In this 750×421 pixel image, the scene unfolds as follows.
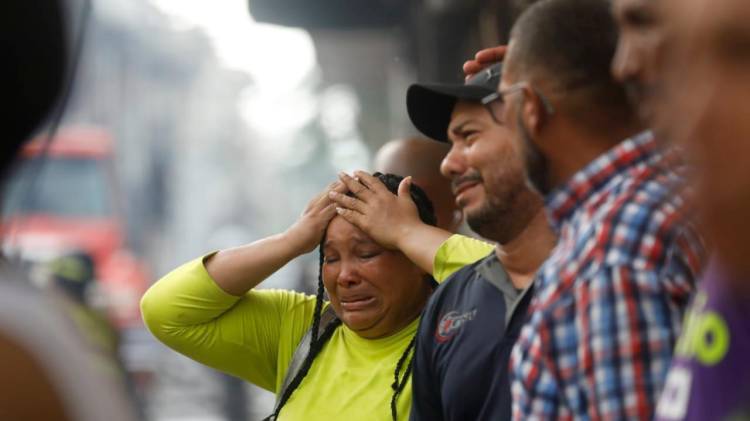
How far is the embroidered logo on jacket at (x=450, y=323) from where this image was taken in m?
3.11

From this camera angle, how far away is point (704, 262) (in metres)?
2.20

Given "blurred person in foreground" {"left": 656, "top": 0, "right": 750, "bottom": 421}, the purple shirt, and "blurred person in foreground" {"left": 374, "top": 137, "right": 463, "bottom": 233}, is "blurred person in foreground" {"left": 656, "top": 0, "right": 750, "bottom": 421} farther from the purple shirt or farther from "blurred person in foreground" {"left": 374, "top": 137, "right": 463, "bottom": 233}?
"blurred person in foreground" {"left": 374, "top": 137, "right": 463, "bottom": 233}

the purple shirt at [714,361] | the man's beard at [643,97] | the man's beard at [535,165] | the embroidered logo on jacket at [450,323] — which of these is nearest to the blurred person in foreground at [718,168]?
the purple shirt at [714,361]

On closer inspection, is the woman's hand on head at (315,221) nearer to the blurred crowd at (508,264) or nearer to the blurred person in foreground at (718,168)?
the blurred crowd at (508,264)

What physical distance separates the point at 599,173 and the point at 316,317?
1.91 m

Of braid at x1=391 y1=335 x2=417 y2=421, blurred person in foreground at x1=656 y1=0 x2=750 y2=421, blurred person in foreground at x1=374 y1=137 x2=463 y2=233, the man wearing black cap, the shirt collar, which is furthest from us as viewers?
blurred person in foreground at x1=374 y1=137 x2=463 y2=233

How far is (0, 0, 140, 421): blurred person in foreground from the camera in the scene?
1.48 metres

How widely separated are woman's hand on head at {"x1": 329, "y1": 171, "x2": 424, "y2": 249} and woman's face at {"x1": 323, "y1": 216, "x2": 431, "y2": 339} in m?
0.07

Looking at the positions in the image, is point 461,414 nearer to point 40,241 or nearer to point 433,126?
point 433,126

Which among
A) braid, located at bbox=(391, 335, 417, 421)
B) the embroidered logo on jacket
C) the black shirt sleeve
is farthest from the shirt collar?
braid, located at bbox=(391, 335, 417, 421)

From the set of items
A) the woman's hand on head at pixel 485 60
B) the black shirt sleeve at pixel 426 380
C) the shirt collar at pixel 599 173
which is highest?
the woman's hand on head at pixel 485 60

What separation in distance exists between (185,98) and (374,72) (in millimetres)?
9198


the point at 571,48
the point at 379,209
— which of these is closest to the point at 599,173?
the point at 571,48

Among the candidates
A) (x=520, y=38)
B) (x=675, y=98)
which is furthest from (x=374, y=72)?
(x=675, y=98)
